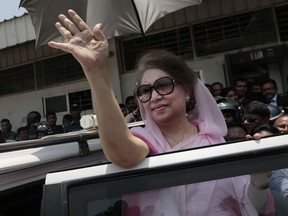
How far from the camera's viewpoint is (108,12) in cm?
505

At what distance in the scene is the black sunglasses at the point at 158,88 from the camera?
1.49 metres

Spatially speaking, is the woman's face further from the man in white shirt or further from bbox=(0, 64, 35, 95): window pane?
bbox=(0, 64, 35, 95): window pane

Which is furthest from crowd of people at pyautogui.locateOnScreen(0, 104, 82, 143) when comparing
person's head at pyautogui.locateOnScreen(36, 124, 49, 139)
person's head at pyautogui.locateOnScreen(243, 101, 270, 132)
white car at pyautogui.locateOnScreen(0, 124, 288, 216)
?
white car at pyautogui.locateOnScreen(0, 124, 288, 216)

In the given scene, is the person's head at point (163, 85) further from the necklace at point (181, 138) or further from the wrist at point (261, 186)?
the wrist at point (261, 186)

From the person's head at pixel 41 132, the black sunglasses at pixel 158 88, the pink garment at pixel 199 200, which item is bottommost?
the pink garment at pixel 199 200

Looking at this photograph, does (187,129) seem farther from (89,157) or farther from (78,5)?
(78,5)

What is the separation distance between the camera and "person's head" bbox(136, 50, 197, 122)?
1.49 metres

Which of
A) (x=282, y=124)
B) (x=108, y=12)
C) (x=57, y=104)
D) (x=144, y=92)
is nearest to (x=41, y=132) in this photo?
(x=108, y=12)

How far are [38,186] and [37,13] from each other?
400 centimetres

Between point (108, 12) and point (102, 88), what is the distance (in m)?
3.98

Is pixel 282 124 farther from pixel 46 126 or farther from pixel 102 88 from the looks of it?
pixel 46 126

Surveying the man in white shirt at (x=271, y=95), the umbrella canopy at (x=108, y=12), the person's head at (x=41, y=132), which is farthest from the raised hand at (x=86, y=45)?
the man in white shirt at (x=271, y=95)

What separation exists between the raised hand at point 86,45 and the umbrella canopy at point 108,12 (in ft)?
11.6

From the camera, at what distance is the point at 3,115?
8297mm
